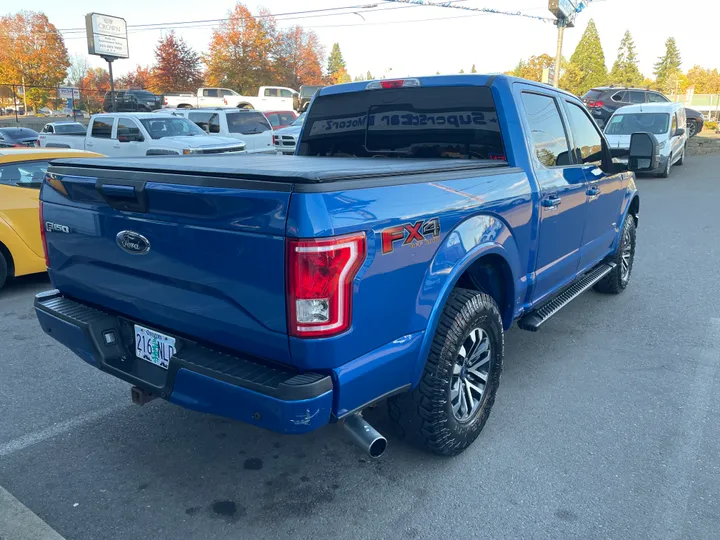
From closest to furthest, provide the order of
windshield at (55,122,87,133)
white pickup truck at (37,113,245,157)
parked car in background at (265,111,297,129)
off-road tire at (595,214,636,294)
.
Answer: off-road tire at (595,214,636,294) < white pickup truck at (37,113,245,157) < windshield at (55,122,87,133) < parked car in background at (265,111,297,129)

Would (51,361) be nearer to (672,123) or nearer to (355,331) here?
(355,331)

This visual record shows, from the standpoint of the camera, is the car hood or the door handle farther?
the car hood

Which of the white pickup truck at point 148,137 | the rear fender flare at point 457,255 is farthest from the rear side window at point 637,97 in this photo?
the rear fender flare at point 457,255

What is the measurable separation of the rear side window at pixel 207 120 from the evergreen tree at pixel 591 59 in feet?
239

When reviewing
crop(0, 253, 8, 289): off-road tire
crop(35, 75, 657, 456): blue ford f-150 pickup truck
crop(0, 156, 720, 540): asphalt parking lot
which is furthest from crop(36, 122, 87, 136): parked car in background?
crop(35, 75, 657, 456): blue ford f-150 pickup truck

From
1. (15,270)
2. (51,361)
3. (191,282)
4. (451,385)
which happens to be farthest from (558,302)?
(15,270)

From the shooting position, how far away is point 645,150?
5.07 metres

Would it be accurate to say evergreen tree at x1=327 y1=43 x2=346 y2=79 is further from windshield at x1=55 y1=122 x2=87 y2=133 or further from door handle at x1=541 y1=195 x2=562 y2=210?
door handle at x1=541 y1=195 x2=562 y2=210

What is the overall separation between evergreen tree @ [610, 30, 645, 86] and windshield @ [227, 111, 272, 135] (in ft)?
246

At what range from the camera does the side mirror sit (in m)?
5.05

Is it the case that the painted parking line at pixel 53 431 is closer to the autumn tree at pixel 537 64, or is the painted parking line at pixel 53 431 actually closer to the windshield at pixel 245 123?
the windshield at pixel 245 123

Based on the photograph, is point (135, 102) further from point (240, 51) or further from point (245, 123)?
point (240, 51)

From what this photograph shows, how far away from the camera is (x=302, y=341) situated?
2.28m

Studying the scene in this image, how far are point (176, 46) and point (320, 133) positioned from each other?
5335 cm
